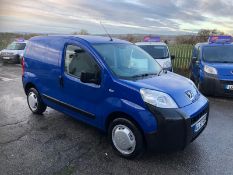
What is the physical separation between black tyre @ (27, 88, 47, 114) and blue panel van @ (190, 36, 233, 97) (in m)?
4.72

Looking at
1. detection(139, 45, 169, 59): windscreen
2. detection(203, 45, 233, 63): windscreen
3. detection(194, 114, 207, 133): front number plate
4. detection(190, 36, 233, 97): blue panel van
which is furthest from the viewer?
detection(139, 45, 169, 59): windscreen

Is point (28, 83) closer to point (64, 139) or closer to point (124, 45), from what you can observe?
point (64, 139)

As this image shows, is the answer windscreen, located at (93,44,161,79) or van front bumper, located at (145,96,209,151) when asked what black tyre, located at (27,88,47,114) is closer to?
windscreen, located at (93,44,161,79)

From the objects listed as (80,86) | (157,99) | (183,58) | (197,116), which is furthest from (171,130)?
(183,58)

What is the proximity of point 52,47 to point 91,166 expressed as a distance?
2.60 metres

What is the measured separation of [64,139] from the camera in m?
4.87

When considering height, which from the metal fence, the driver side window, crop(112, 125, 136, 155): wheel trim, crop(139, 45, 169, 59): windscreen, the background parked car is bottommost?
the background parked car

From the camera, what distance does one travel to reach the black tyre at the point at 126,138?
392 cm

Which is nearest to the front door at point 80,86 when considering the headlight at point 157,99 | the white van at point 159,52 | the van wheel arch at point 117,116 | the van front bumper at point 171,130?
the van wheel arch at point 117,116

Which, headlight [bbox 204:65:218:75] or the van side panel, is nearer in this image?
the van side panel

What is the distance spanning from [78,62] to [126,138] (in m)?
1.63

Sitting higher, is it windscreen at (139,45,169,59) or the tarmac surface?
windscreen at (139,45,169,59)

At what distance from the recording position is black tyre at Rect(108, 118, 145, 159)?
3.92 meters

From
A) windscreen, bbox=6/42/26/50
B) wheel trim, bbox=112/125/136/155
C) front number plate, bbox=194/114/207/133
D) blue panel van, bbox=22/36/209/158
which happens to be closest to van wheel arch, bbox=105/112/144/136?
blue panel van, bbox=22/36/209/158
